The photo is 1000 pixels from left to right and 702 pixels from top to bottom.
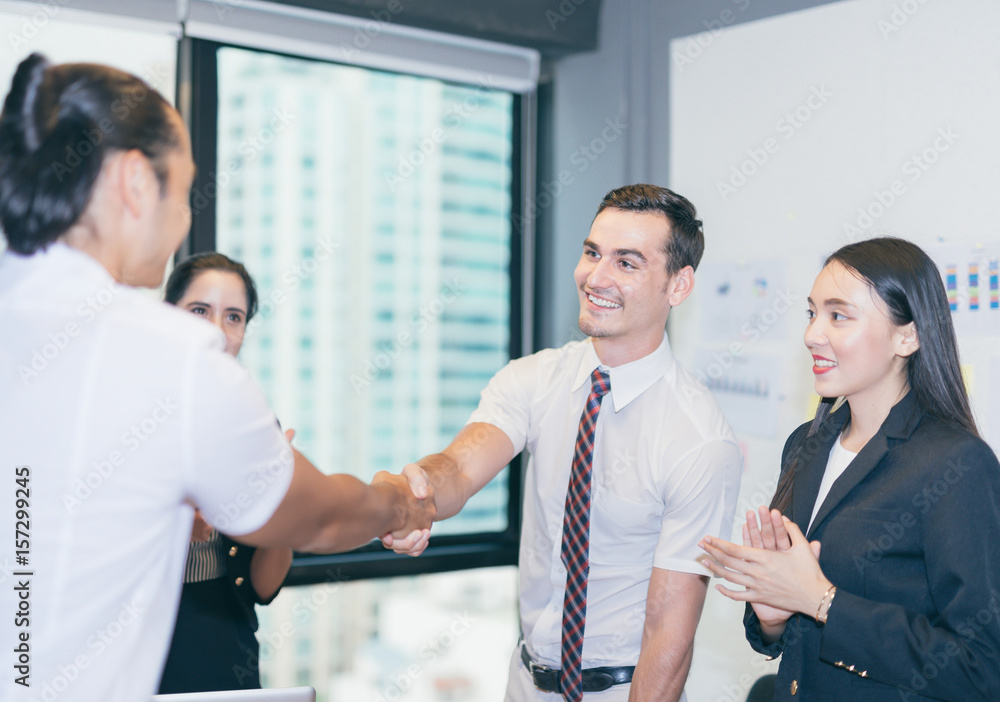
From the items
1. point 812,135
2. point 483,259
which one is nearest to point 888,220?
point 812,135

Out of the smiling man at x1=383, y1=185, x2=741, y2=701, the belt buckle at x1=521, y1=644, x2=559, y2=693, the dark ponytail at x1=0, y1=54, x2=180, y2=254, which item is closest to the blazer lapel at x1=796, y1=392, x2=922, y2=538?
the smiling man at x1=383, y1=185, x2=741, y2=701

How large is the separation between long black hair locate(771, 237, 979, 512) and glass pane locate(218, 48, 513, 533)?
2.13 m

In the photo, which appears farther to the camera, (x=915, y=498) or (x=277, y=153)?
(x=277, y=153)

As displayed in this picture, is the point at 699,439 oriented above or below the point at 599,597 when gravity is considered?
above

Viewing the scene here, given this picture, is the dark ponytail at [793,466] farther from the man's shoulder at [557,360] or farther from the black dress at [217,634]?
the black dress at [217,634]

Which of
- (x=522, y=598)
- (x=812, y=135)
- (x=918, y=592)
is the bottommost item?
(x=522, y=598)

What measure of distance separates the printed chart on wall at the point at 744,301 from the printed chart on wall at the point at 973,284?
0.54m

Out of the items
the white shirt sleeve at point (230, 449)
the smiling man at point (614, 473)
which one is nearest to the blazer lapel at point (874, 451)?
the smiling man at point (614, 473)

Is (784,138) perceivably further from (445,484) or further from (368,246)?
(445,484)

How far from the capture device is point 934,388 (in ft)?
5.52

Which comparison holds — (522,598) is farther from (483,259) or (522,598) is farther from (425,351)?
(483,259)

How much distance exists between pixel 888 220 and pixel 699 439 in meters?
1.15

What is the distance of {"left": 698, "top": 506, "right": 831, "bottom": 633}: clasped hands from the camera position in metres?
1.61

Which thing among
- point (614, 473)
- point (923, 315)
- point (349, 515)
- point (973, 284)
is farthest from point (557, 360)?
point (973, 284)
